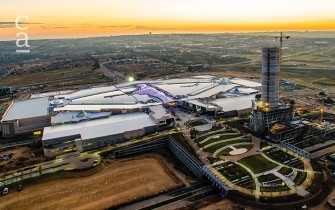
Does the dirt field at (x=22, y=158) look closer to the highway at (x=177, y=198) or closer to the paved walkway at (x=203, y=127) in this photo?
the highway at (x=177, y=198)

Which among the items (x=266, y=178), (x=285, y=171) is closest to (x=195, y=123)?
(x=285, y=171)

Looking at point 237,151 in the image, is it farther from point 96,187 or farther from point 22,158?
point 22,158

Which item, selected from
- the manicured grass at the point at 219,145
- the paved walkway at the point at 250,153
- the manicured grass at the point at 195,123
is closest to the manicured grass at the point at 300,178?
the paved walkway at the point at 250,153

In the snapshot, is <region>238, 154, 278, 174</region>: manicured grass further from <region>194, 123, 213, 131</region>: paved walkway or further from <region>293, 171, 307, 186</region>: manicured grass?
<region>194, 123, 213, 131</region>: paved walkway

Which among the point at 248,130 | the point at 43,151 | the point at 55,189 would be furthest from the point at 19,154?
the point at 248,130

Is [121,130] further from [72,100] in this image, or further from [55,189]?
[72,100]

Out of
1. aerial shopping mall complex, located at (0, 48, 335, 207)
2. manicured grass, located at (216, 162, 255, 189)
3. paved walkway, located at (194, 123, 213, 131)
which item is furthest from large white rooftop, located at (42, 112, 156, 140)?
manicured grass, located at (216, 162, 255, 189)
